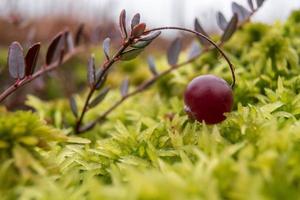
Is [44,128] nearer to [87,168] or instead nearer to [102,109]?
[87,168]

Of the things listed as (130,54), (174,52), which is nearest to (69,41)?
(174,52)

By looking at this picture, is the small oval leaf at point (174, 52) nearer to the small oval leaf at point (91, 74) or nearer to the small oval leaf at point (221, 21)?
the small oval leaf at point (221, 21)

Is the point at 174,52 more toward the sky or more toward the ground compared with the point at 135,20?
more toward the ground

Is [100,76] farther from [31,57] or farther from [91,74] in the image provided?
[31,57]

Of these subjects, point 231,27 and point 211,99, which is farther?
point 231,27

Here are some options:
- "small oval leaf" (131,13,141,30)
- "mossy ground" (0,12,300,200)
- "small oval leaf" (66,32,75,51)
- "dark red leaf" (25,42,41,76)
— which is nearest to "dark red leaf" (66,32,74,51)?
"small oval leaf" (66,32,75,51)

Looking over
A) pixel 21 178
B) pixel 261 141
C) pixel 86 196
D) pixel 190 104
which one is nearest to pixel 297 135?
pixel 261 141

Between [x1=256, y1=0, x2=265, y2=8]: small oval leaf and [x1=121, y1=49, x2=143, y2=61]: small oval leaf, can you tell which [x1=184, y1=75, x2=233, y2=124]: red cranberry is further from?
[x1=256, y1=0, x2=265, y2=8]: small oval leaf
